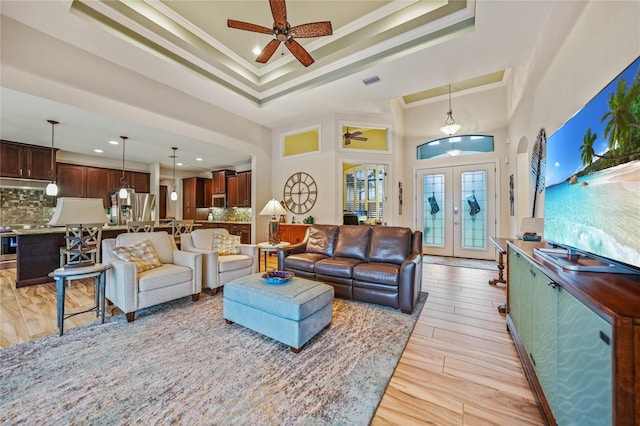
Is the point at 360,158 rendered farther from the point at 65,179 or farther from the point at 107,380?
the point at 65,179

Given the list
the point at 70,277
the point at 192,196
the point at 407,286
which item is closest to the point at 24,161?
the point at 192,196

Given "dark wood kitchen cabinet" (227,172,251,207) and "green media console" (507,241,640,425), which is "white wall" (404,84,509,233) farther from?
"green media console" (507,241,640,425)

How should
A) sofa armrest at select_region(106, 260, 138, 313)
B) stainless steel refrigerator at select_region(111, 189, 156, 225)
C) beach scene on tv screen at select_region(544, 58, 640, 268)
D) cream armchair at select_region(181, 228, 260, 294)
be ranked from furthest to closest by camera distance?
stainless steel refrigerator at select_region(111, 189, 156, 225) < cream armchair at select_region(181, 228, 260, 294) < sofa armrest at select_region(106, 260, 138, 313) < beach scene on tv screen at select_region(544, 58, 640, 268)

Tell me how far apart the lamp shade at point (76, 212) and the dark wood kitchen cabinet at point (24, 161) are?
13.9ft

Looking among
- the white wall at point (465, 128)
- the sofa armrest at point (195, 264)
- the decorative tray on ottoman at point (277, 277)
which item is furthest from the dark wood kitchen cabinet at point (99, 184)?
the white wall at point (465, 128)

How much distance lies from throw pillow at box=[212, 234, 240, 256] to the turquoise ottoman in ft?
4.67

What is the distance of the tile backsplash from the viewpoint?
5273 millimetres

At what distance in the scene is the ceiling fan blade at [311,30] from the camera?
2680mm

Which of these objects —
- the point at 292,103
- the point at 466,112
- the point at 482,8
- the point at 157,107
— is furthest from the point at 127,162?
the point at 466,112

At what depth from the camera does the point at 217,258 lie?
11.3 feet

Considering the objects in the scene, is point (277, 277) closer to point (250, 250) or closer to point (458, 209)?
point (250, 250)

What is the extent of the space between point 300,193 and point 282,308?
4.18 m

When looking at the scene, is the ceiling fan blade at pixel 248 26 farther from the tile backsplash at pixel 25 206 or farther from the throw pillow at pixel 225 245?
the tile backsplash at pixel 25 206

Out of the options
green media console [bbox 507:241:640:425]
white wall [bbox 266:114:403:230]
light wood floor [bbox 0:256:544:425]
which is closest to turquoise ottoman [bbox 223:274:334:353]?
light wood floor [bbox 0:256:544:425]
